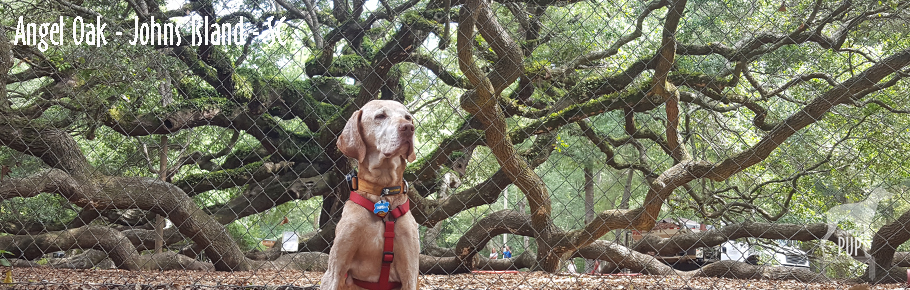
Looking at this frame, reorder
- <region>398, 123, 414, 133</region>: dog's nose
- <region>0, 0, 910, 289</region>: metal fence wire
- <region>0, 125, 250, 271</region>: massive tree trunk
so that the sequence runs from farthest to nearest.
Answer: <region>0, 125, 250, 271</region>: massive tree trunk < <region>0, 0, 910, 289</region>: metal fence wire < <region>398, 123, 414, 133</region>: dog's nose

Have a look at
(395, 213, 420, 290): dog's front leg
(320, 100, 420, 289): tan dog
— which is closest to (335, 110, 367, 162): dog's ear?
(320, 100, 420, 289): tan dog

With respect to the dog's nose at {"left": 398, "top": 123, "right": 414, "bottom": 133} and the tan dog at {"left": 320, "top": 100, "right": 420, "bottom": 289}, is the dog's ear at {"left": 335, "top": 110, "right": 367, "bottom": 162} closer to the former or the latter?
the tan dog at {"left": 320, "top": 100, "right": 420, "bottom": 289}

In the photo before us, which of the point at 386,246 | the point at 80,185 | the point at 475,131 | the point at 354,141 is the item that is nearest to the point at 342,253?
the point at 386,246

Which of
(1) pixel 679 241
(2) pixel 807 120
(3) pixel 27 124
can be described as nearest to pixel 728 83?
(1) pixel 679 241

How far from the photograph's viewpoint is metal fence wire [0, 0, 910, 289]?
3.62 m

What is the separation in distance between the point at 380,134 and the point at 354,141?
4.1 inches

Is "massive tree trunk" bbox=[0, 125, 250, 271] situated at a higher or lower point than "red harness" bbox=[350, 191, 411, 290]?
higher

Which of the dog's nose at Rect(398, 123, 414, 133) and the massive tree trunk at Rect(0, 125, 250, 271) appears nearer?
the dog's nose at Rect(398, 123, 414, 133)

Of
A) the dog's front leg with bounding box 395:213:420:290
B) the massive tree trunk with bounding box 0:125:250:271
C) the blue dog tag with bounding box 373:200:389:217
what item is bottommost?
the dog's front leg with bounding box 395:213:420:290

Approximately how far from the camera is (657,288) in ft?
10.6

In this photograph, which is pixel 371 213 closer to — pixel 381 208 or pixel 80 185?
pixel 381 208

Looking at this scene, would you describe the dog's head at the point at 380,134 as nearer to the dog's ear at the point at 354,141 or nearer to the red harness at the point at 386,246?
the dog's ear at the point at 354,141

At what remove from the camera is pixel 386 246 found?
1921mm

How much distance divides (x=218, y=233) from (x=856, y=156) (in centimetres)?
575
